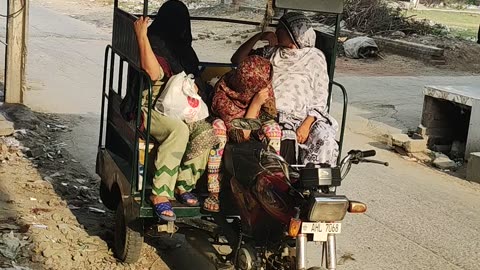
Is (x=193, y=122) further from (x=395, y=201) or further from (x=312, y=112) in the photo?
(x=395, y=201)

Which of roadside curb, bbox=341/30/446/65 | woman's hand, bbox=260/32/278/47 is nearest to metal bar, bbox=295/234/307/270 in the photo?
woman's hand, bbox=260/32/278/47

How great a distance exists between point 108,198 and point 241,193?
193cm

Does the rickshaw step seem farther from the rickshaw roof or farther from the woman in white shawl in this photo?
the rickshaw roof

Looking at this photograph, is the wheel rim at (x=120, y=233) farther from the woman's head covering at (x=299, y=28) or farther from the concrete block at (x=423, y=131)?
the concrete block at (x=423, y=131)

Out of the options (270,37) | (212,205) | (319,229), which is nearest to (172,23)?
(270,37)

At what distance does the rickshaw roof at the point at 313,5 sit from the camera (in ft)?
15.0

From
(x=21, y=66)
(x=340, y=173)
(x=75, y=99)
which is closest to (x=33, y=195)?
(x=340, y=173)

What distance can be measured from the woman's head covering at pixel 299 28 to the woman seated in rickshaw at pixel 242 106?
0.35 meters

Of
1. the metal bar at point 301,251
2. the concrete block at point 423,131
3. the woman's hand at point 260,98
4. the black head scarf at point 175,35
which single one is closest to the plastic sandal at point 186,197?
the woman's hand at point 260,98

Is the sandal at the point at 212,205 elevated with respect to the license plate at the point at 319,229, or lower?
lower

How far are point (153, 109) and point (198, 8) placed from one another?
18.3 meters

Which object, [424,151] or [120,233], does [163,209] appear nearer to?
[120,233]

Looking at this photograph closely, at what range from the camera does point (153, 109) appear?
16.5ft

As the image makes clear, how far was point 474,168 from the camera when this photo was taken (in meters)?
8.95
